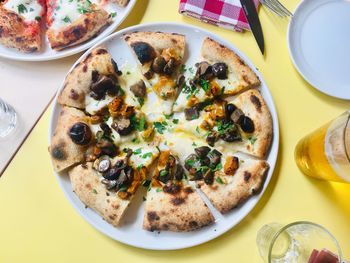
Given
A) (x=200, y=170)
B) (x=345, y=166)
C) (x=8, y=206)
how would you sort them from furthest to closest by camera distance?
(x=8, y=206) < (x=200, y=170) < (x=345, y=166)

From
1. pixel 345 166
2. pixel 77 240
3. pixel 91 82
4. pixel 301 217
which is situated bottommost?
pixel 77 240

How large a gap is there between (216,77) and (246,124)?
25 cm

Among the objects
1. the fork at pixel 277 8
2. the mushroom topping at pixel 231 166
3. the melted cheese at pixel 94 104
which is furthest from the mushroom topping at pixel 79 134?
the fork at pixel 277 8

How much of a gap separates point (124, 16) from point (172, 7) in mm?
240

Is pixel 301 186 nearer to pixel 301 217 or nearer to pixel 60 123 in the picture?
pixel 301 217

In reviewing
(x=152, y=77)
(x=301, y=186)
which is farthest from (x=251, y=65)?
(x=301, y=186)

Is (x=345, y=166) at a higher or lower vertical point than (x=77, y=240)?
higher

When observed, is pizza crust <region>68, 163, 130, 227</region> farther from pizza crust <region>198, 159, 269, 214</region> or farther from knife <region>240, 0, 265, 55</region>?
knife <region>240, 0, 265, 55</region>

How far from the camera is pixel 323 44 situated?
86.8 inches

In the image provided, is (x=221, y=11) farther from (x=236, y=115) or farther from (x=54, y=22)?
(x=54, y=22)

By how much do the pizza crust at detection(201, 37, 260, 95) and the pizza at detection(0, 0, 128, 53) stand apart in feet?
1.48

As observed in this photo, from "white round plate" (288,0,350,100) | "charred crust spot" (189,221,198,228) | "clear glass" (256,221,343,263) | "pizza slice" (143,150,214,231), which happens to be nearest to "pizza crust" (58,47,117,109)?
"pizza slice" (143,150,214,231)

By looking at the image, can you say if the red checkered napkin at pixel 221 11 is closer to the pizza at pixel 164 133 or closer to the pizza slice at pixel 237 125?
the pizza at pixel 164 133

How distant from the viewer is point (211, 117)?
2102 millimetres
